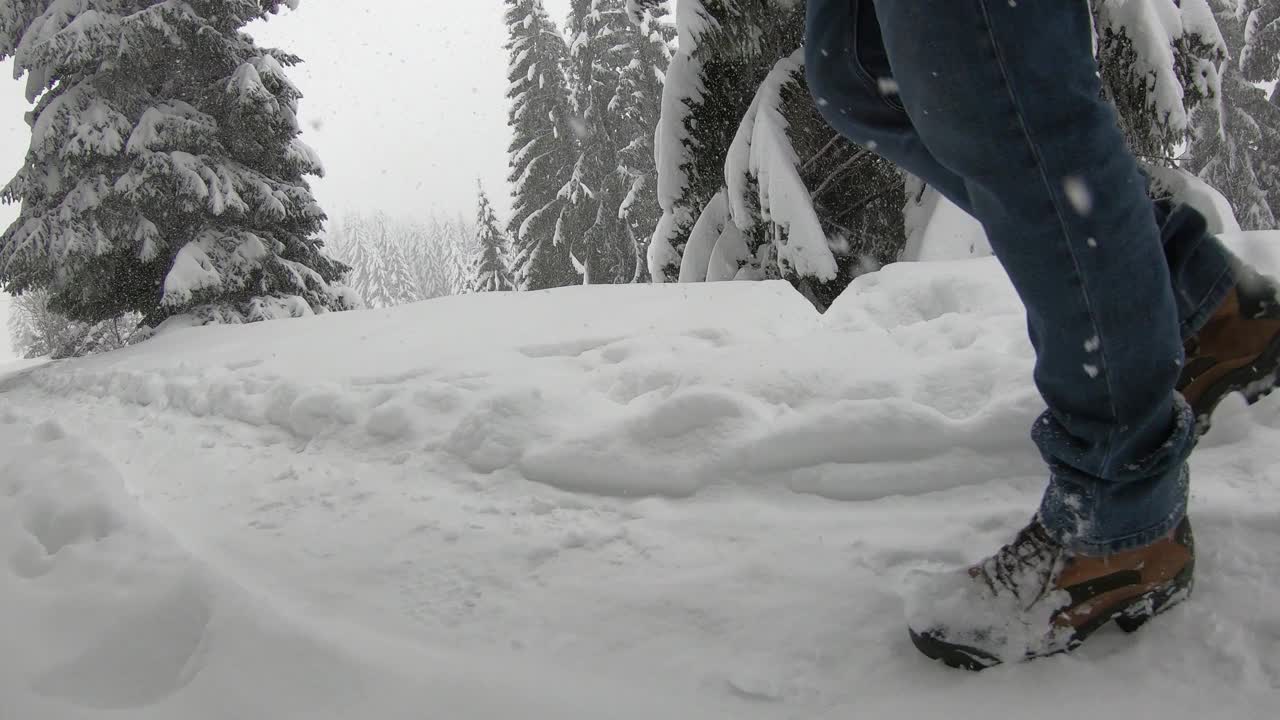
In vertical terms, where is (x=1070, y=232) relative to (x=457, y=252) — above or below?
above

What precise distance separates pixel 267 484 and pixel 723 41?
5472mm

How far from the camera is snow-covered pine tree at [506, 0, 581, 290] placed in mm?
18938

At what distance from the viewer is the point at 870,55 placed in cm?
113

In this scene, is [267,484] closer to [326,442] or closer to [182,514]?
[182,514]

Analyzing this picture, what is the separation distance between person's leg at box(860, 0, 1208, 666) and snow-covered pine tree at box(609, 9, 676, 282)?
16666mm

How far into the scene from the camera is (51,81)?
980 centimetres

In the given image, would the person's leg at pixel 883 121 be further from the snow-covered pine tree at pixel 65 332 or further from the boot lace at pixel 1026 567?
the snow-covered pine tree at pixel 65 332

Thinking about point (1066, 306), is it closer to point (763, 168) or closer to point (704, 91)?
point (763, 168)

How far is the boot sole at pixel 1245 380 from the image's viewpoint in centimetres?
111

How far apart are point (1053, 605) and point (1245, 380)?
0.61 metres

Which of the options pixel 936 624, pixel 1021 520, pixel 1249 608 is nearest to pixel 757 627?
pixel 936 624

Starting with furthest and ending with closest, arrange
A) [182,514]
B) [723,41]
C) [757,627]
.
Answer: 1. [723,41]
2. [182,514]
3. [757,627]

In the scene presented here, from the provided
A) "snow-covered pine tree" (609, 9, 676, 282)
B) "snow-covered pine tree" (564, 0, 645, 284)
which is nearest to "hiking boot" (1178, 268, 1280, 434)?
"snow-covered pine tree" (609, 9, 676, 282)

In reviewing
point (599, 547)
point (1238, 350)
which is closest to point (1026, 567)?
point (1238, 350)
